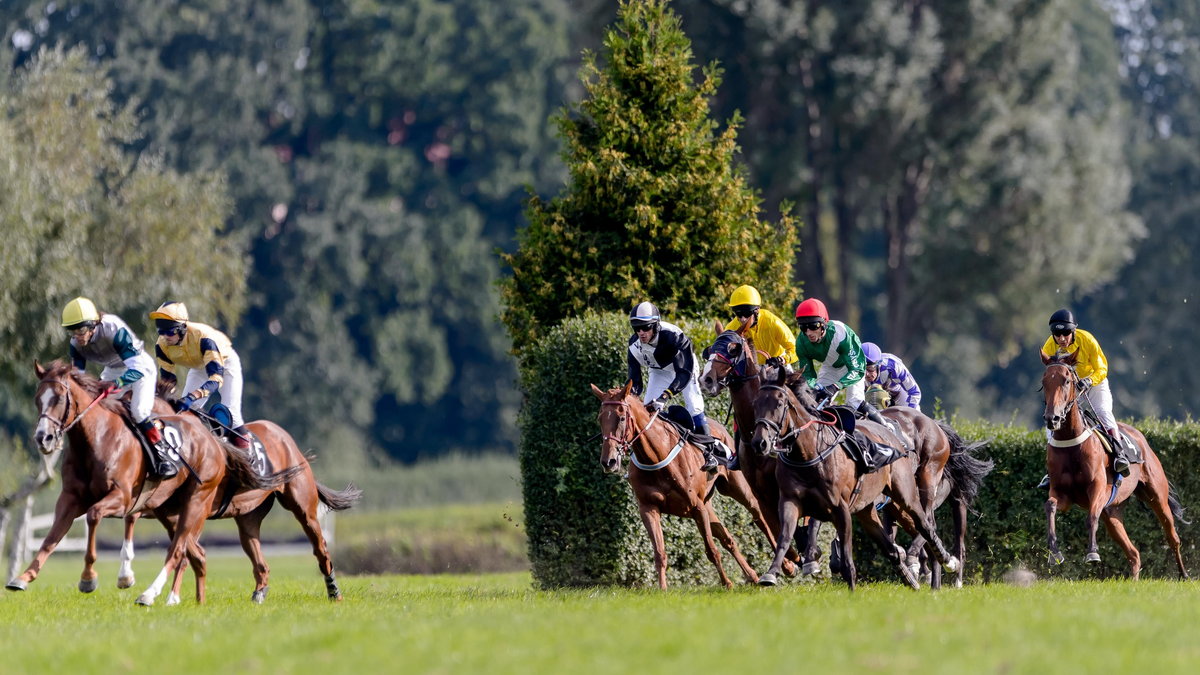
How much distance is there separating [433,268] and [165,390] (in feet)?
130

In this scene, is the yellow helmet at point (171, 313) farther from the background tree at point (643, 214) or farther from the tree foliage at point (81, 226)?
the tree foliage at point (81, 226)

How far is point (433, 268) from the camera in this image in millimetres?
55406

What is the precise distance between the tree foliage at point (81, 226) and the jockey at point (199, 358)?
10816 millimetres

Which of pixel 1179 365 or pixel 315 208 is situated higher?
pixel 315 208

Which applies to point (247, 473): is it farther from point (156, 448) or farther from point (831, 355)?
point (831, 355)

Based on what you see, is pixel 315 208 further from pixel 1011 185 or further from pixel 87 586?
pixel 87 586

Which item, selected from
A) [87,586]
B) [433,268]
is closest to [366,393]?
[433,268]

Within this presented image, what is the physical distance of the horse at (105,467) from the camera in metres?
13.6

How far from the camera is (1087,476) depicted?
16.6 metres

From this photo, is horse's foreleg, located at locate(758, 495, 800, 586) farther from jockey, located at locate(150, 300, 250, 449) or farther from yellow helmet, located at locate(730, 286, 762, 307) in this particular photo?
jockey, located at locate(150, 300, 250, 449)

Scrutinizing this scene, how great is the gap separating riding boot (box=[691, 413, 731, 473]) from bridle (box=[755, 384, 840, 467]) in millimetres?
2099

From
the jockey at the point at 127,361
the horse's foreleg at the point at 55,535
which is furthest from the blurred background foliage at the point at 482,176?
the horse's foreleg at the point at 55,535

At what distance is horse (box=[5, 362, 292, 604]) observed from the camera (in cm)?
1363

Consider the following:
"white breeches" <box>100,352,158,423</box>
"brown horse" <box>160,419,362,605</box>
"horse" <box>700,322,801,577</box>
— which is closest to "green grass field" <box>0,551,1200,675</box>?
"horse" <box>700,322,801,577</box>
